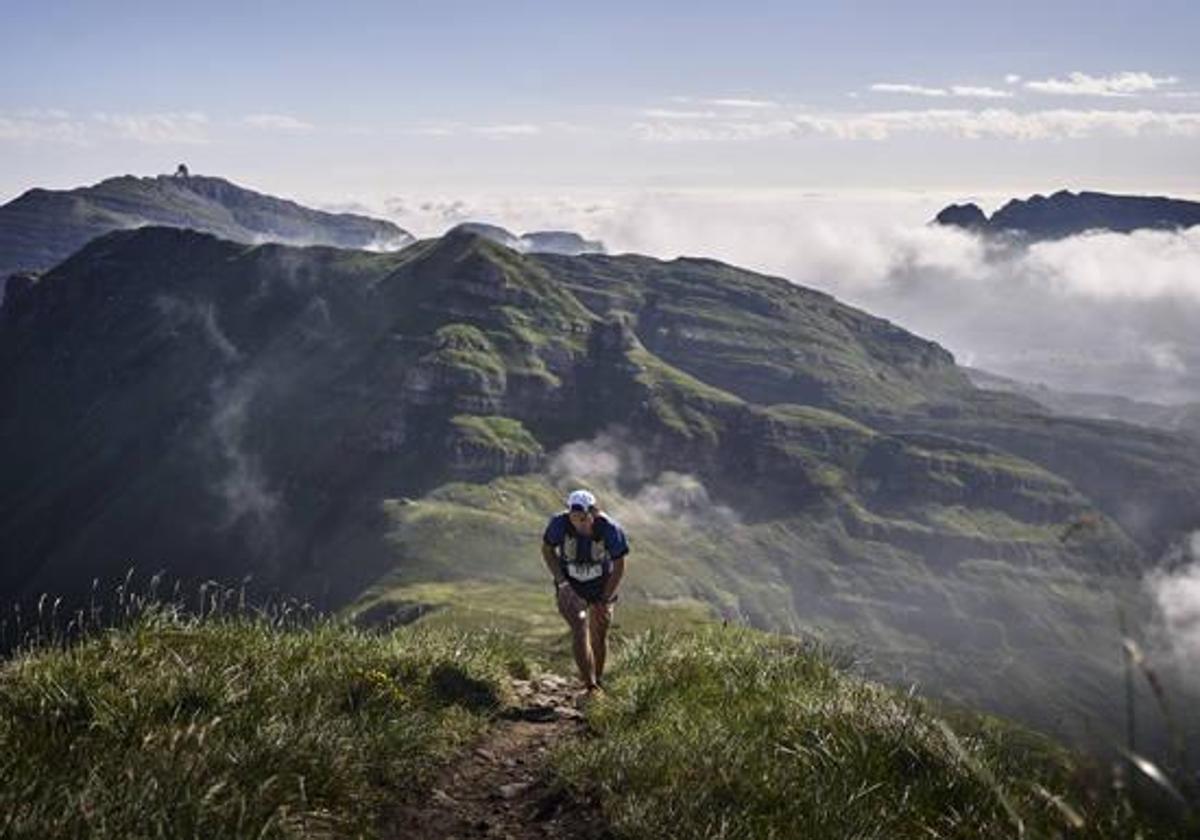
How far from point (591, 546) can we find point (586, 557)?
0.21 metres

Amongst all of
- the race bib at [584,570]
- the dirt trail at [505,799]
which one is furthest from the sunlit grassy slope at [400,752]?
the race bib at [584,570]

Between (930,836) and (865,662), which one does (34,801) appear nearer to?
(930,836)

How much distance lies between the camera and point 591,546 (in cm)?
1800

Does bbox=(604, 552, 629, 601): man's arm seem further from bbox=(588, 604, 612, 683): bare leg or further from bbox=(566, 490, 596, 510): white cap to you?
bbox=(566, 490, 596, 510): white cap

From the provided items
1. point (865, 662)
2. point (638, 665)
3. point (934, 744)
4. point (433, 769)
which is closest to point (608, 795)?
point (433, 769)

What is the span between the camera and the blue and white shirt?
17953 mm

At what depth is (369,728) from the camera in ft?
31.7

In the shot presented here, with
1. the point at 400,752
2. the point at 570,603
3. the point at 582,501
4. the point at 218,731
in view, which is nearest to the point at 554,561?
the point at 570,603

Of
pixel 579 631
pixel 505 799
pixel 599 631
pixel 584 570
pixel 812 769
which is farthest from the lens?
pixel 584 570

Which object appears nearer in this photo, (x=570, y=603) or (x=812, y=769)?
(x=812, y=769)

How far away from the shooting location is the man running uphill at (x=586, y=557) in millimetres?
17672

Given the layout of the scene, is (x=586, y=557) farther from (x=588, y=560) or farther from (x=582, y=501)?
(x=582, y=501)

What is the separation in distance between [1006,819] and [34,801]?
21.4 ft

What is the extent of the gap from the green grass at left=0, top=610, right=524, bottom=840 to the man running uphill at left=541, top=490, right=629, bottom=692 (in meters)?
4.64
